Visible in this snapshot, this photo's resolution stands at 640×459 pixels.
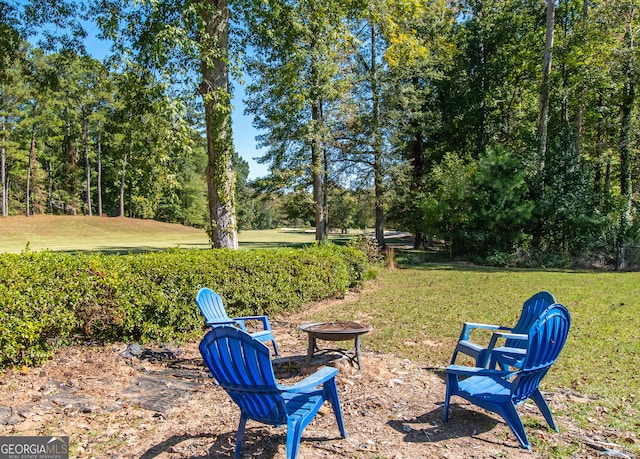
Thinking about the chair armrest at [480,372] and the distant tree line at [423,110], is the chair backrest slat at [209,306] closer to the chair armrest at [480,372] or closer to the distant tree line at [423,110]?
the chair armrest at [480,372]

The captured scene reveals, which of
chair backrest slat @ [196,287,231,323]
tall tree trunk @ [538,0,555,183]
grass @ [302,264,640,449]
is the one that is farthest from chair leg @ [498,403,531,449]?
tall tree trunk @ [538,0,555,183]

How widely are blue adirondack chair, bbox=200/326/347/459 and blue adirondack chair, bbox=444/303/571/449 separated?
4.25 ft

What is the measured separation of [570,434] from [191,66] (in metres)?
8.52

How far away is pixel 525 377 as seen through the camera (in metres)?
3.16

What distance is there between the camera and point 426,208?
18.7 m

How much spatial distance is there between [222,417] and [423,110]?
2422cm

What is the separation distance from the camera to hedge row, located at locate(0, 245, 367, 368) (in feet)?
14.4

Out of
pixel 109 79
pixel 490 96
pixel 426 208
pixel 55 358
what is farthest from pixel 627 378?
pixel 490 96

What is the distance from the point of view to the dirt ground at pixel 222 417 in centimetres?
304

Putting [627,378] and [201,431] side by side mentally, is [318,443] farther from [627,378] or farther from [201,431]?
[627,378]

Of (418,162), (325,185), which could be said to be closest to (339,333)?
(325,185)

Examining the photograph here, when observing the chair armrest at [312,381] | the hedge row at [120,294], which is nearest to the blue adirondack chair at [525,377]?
the chair armrest at [312,381]

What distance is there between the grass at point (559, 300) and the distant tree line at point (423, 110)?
3791 mm

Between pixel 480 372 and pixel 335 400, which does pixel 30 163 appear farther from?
pixel 480 372
